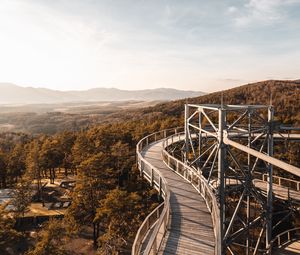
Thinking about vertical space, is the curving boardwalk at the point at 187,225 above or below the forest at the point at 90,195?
above

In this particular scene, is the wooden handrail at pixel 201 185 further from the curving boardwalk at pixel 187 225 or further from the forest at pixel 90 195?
the forest at pixel 90 195

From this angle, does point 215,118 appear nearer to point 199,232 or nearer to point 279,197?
point 279,197

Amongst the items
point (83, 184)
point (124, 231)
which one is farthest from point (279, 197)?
point (83, 184)

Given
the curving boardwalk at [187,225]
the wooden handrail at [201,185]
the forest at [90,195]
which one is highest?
the wooden handrail at [201,185]

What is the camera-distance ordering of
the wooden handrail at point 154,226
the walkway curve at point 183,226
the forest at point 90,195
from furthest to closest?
the forest at point 90,195 → the walkway curve at point 183,226 → the wooden handrail at point 154,226

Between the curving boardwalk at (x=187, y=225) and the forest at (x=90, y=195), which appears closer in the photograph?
the curving boardwalk at (x=187, y=225)

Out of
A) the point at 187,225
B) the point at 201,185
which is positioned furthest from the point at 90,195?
the point at 187,225

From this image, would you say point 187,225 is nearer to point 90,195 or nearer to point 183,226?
point 183,226

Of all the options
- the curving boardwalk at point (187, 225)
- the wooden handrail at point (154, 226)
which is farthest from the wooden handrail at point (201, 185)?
the wooden handrail at point (154, 226)

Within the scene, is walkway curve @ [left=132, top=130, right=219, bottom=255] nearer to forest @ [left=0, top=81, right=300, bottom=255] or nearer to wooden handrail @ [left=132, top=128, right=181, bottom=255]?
wooden handrail @ [left=132, top=128, right=181, bottom=255]

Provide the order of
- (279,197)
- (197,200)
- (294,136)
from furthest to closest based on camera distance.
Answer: (294,136), (279,197), (197,200)
